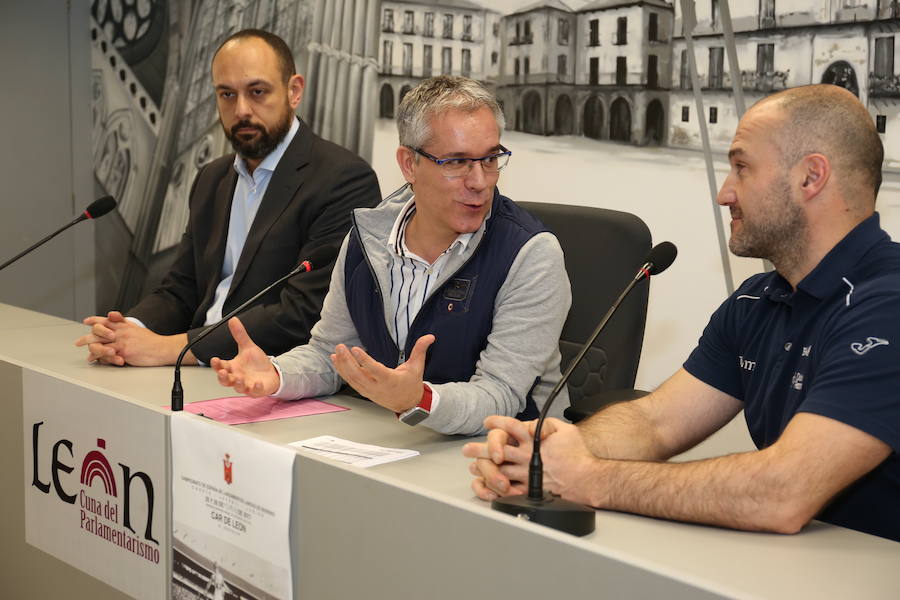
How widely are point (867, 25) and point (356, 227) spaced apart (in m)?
1.39

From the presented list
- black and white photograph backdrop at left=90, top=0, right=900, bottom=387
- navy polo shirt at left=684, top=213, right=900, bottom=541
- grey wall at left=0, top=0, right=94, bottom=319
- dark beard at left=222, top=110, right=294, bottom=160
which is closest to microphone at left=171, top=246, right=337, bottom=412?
dark beard at left=222, top=110, right=294, bottom=160

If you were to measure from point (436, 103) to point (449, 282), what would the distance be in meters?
0.35

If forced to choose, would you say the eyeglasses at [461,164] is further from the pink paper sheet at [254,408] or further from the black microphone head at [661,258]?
the pink paper sheet at [254,408]

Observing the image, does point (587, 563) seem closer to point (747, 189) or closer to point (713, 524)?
point (713, 524)

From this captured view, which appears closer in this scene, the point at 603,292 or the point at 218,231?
the point at 603,292

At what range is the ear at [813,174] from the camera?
1471 millimetres

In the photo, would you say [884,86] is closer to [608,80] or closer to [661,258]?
[608,80]

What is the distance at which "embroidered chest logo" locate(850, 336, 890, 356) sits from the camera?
1.28 m

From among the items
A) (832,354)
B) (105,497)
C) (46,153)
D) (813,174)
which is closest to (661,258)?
(813,174)

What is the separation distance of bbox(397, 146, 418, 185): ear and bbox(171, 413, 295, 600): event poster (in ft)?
2.37

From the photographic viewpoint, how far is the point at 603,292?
2070 millimetres

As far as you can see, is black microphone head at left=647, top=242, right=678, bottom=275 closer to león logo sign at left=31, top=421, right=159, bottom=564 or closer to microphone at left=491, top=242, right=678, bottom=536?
microphone at left=491, top=242, right=678, bottom=536

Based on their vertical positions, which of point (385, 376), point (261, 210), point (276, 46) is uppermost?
point (276, 46)

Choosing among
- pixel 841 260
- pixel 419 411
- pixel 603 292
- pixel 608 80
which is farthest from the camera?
pixel 608 80
